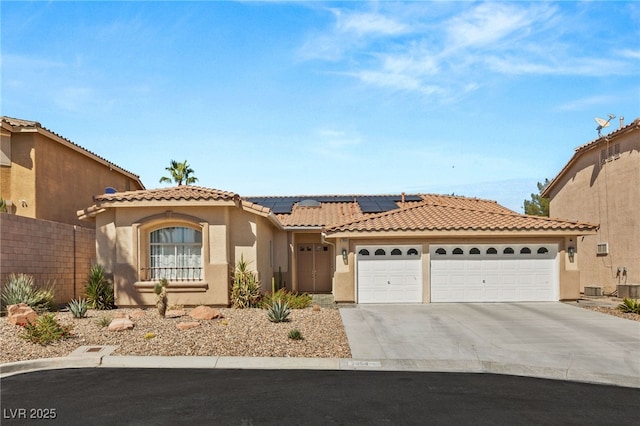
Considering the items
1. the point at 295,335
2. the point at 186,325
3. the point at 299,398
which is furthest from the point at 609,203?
the point at 299,398

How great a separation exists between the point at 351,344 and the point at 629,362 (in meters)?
5.98

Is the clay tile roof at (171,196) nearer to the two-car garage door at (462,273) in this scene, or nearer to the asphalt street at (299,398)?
the two-car garage door at (462,273)

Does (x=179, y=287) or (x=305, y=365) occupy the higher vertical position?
(x=179, y=287)

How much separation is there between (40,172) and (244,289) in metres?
10.1

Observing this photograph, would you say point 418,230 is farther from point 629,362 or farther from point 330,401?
point 330,401

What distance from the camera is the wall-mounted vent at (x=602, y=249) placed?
23188 millimetres

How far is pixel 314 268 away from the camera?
25609mm

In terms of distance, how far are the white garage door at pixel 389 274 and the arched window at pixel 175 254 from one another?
5.99 metres

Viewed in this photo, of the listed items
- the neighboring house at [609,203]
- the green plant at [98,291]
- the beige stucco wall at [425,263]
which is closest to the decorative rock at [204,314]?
the green plant at [98,291]

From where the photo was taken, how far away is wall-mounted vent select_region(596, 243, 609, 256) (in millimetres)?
23188

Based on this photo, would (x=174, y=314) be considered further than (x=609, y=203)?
No

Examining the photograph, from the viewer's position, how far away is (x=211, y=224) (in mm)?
18656

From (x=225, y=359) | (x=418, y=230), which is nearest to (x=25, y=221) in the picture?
(x=225, y=359)

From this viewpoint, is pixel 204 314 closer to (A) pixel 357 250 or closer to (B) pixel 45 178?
(A) pixel 357 250
